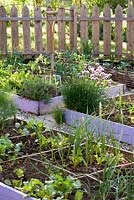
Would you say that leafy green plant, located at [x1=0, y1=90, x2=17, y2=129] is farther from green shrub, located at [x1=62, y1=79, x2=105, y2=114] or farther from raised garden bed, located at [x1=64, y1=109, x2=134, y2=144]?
green shrub, located at [x1=62, y1=79, x2=105, y2=114]

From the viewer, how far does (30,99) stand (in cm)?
681

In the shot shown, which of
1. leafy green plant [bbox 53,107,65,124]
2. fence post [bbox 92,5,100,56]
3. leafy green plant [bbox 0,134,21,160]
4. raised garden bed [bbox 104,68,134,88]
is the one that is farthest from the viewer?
fence post [bbox 92,5,100,56]

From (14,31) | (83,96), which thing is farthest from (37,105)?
(14,31)

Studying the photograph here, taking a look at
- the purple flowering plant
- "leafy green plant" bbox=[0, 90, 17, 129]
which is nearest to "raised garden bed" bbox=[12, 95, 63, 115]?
the purple flowering plant

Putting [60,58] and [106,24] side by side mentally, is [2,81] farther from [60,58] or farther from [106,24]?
[106,24]

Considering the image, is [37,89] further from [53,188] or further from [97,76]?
[53,188]

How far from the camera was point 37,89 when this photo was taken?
670 centimetres

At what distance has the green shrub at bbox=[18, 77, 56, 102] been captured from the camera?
6.70 m

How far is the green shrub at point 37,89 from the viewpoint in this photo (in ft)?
22.0

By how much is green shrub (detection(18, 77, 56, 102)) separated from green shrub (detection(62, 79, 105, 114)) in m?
0.37

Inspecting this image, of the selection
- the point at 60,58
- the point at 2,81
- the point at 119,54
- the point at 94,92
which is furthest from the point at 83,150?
the point at 119,54

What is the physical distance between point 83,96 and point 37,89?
67cm

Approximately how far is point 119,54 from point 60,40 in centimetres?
114

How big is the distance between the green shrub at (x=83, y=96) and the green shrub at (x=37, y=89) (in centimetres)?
37
